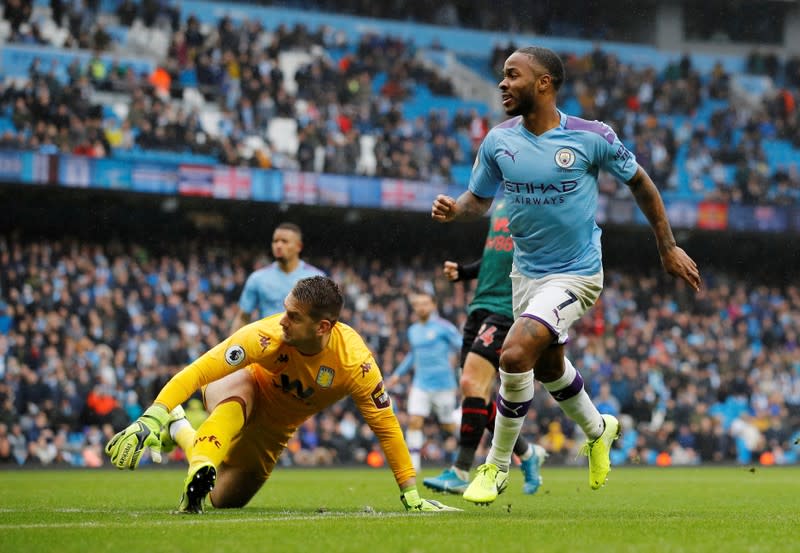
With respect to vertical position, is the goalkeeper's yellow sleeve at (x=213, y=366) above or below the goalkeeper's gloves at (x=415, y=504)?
above

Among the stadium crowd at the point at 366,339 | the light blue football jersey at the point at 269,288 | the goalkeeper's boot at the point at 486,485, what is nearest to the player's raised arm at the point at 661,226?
the goalkeeper's boot at the point at 486,485

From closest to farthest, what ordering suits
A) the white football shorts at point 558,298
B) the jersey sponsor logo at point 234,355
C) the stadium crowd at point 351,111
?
the jersey sponsor logo at point 234,355
the white football shorts at point 558,298
the stadium crowd at point 351,111

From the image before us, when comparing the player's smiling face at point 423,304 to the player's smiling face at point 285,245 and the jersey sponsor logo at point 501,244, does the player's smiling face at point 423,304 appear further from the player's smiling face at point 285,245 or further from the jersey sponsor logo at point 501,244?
the jersey sponsor logo at point 501,244

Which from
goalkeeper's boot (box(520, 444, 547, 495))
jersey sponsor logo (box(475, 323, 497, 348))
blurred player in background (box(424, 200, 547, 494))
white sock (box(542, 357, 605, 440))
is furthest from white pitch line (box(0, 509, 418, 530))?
goalkeeper's boot (box(520, 444, 547, 495))

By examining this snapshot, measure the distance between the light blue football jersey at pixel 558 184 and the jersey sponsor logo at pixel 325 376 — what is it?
142 cm

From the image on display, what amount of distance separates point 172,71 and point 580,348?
36.7ft

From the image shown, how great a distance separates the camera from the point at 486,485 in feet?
22.5

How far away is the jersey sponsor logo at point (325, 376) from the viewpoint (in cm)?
673

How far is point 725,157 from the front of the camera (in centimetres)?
3166

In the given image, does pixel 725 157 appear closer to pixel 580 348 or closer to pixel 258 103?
pixel 580 348

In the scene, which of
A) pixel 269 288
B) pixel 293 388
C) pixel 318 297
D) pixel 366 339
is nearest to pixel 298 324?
pixel 318 297

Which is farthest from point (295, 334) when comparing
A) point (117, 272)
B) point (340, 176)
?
point (340, 176)

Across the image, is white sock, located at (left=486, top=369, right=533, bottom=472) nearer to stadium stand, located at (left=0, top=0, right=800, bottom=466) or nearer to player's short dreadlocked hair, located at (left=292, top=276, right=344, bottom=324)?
player's short dreadlocked hair, located at (left=292, top=276, right=344, bottom=324)

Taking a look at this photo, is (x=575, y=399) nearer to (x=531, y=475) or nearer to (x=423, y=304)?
(x=531, y=475)
